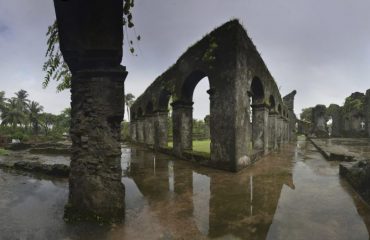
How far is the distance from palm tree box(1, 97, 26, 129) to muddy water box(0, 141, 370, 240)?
142 ft

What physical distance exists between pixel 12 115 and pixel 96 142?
47.2 m

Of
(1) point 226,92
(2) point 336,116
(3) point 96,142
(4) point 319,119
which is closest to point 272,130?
(1) point 226,92

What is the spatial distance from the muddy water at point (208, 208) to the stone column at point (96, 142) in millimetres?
337

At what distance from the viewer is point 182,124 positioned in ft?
31.0

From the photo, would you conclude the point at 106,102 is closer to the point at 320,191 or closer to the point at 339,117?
the point at 320,191

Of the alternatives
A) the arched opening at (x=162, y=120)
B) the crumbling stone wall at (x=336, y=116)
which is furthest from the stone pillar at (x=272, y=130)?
the crumbling stone wall at (x=336, y=116)

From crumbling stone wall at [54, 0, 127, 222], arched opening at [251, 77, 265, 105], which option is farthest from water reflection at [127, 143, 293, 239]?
arched opening at [251, 77, 265, 105]

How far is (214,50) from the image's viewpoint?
298 inches

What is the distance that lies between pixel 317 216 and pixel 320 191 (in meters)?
1.44

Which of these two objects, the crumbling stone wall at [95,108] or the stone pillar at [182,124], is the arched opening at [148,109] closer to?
the stone pillar at [182,124]

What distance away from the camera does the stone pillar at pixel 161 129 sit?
12.3 metres

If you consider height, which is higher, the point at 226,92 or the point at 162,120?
the point at 226,92

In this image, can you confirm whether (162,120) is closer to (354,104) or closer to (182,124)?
(182,124)

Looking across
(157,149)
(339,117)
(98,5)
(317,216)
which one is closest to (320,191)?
(317,216)
